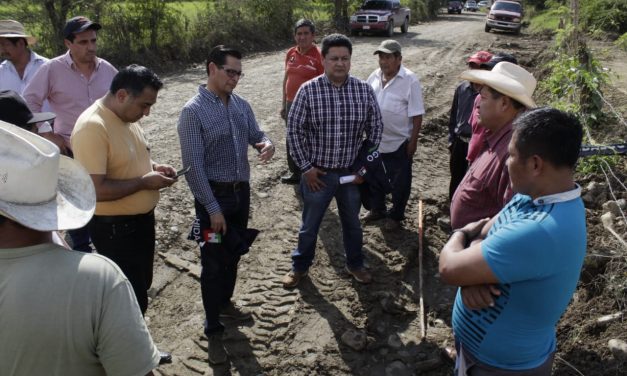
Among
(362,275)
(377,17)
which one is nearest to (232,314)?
(362,275)

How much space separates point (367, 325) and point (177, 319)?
1.44 meters

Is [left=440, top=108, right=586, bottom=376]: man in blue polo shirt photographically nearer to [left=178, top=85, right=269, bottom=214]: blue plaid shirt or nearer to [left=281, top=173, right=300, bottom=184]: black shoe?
[left=178, top=85, right=269, bottom=214]: blue plaid shirt

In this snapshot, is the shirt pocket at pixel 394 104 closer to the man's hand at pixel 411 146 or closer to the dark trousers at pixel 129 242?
the man's hand at pixel 411 146

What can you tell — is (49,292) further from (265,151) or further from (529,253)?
(265,151)

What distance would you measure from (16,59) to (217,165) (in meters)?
2.21

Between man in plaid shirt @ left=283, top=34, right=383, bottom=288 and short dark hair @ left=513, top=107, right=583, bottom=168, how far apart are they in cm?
210

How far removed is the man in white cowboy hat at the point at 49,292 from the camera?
1.46m

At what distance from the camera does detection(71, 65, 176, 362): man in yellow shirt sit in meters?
2.77

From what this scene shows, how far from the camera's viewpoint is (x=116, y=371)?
1.57m

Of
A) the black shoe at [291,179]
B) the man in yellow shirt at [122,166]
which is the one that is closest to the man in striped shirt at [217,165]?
the man in yellow shirt at [122,166]

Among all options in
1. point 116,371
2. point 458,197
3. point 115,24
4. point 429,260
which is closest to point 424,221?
point 429,260

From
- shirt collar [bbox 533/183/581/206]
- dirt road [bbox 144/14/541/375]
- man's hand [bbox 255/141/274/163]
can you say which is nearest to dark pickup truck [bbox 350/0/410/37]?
dirt road [bbox 144/14/541/375]

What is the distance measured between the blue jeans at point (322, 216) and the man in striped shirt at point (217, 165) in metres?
0.59

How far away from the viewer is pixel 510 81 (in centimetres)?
274
